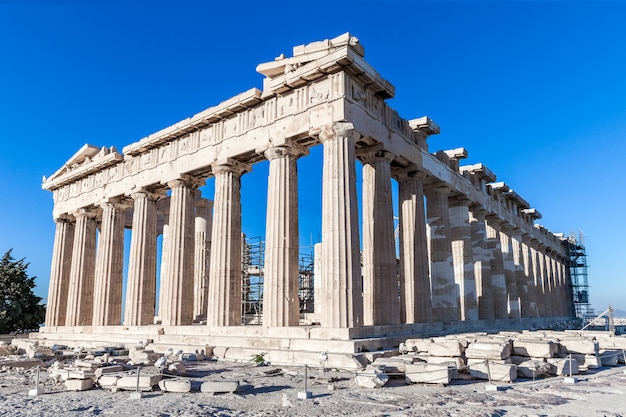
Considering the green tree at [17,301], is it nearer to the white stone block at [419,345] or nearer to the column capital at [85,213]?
the column capital at [85,213]

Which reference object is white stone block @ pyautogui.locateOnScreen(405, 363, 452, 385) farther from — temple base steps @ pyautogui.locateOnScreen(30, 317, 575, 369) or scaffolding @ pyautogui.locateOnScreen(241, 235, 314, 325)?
scaffolding @ pyautogui.locateOnScreen(241, 235, 314, 325)

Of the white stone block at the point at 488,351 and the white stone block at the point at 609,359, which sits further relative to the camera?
the white stone block at the point at 609,359

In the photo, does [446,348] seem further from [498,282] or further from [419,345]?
[498,282]

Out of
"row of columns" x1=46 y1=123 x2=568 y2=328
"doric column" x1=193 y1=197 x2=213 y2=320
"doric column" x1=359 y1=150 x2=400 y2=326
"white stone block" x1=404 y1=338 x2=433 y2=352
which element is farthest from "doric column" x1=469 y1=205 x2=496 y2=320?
"doric column" x1=193 y1=197 x2=213 y2=320

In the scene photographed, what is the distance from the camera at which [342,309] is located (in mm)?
17047

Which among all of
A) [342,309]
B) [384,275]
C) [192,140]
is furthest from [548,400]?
[192,140]

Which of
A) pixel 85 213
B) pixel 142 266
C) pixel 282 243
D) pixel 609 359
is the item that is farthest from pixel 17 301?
pixel 609 359

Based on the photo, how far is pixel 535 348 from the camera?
14211mm

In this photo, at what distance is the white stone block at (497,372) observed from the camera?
12633mm

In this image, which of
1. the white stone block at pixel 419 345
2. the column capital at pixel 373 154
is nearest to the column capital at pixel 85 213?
the column capital at pixel 373 154

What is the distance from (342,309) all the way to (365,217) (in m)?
5.00

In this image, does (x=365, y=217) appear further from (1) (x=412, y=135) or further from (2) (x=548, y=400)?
(2) (x=548, y=400)

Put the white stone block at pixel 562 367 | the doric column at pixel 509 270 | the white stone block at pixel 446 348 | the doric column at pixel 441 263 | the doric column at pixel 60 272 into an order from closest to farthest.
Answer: the white stone block at pixel 562 367, the white stone block at pixel 446 348, the doric column at pixel 441 263, the doric column at pixel 60 272, the doric column at pixel 509 270

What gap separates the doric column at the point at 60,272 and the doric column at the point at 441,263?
24.1 meters
